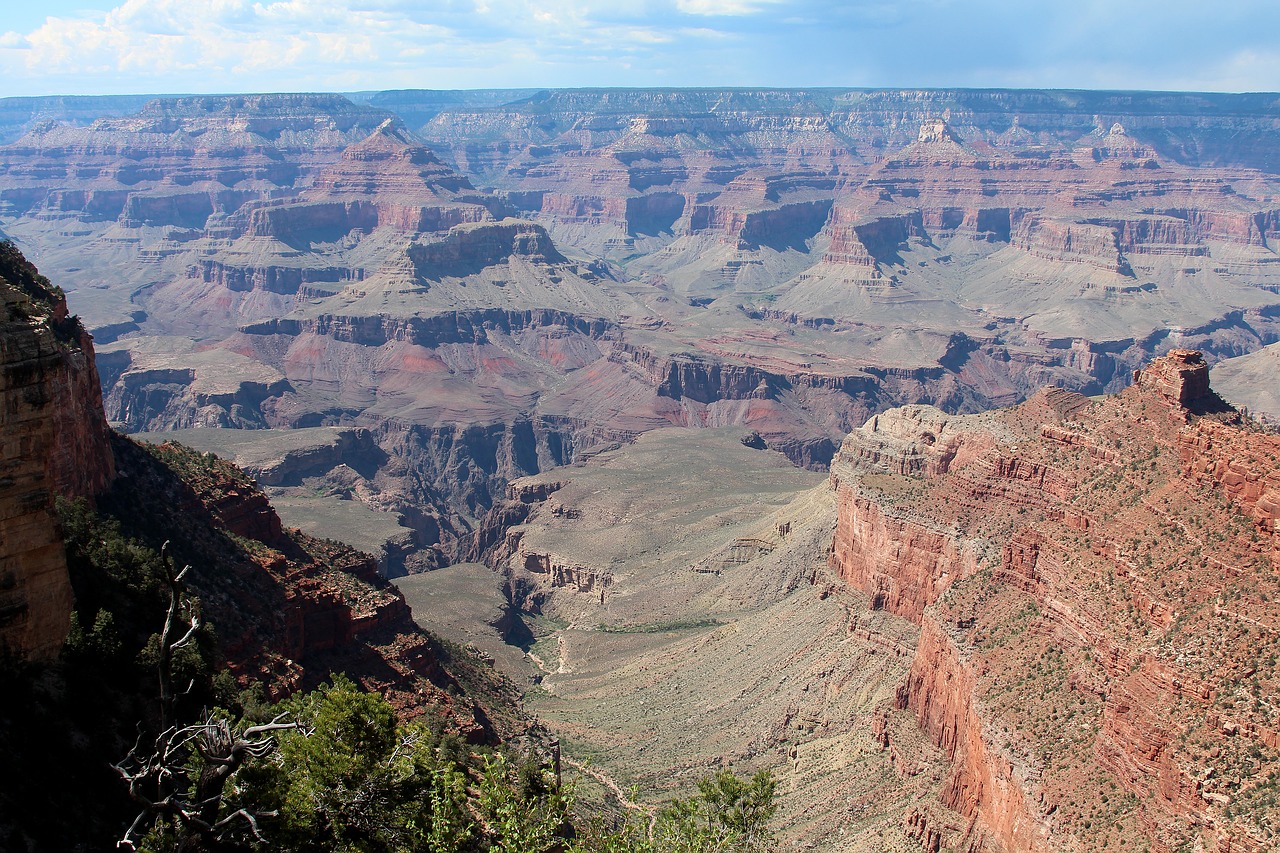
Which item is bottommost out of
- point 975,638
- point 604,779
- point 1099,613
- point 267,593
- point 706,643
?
point 604,779

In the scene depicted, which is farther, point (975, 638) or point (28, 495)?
point (975, 638)

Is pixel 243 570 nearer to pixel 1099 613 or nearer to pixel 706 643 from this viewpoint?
pixel 1099 613

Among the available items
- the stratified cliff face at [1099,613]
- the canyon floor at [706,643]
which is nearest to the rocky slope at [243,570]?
the canyon floor at [706,643]

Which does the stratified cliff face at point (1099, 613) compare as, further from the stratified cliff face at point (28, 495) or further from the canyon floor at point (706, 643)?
the stratified cliff face at point (28, 495)

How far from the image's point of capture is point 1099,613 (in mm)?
46062

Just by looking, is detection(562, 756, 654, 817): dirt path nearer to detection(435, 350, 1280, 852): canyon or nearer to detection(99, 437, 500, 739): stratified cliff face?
detection(435, 350, 1280, 852): canyon

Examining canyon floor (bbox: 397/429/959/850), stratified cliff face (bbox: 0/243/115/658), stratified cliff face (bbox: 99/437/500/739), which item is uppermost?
stratified cliff face (bbox: 0/243/115/658)

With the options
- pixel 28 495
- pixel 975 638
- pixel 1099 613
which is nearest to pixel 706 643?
pixel 975 638

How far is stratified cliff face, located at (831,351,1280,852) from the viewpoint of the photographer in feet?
122

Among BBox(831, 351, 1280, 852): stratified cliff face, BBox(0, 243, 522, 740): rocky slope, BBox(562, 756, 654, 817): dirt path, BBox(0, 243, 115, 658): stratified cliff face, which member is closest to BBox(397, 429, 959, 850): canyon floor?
BBox(562, 756, 654, 817): dirt path

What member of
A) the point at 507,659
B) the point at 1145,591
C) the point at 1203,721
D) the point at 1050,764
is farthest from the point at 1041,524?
the point at 507,659

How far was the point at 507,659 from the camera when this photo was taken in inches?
3248

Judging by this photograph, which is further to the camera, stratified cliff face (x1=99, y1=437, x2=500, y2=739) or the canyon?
stratified cliff face (x1=99, y1=437, x2=500, y2=739)

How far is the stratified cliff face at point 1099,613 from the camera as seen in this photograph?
3716 centimetres
